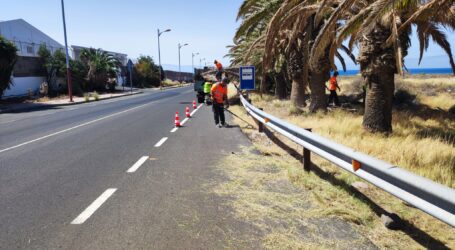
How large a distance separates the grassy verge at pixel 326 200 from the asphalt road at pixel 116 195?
1.31 feet

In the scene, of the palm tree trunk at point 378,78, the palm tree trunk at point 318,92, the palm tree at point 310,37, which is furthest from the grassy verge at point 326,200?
the palm tree trunk at point 318,92

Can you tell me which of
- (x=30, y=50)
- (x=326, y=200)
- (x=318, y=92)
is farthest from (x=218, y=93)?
(x=30, y=50)

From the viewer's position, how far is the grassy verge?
414 centimetres

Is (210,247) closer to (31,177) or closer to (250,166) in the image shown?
(250,166)

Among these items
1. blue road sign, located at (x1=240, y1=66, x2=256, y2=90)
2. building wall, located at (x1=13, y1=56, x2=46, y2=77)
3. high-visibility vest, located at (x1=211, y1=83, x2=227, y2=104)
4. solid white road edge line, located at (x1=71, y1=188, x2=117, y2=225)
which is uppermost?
building wall, located at (x1=13, y1=56, x2=46, y2=77)

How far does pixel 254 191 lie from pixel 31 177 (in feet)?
13.5

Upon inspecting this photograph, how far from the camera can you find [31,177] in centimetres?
697

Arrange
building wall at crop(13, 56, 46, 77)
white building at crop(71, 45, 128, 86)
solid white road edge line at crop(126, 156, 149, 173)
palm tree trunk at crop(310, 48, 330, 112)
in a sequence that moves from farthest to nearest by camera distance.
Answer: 1. white building at crop(71, 45, 128, 86)
2. building wall at crop(13, 56, 46, 77)
3. palm tree trunk at crop(310, 48, 330, 112)
4. solid white road edge line at crop(126, 156, 149, 173)

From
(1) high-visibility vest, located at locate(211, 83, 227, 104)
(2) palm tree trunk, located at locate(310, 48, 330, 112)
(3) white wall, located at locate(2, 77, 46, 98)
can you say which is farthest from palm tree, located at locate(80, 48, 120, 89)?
(1) high-visibility vest, located at locate(211, 83, 227, 104)

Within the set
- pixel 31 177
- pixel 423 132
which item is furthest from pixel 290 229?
pixel 423 132

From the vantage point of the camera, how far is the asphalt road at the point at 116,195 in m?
4.22

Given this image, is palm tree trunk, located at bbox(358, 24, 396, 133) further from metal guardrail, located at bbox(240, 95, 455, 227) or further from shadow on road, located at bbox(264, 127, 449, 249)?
metal guardrail, located at bbox(240, 95, 455, 227)

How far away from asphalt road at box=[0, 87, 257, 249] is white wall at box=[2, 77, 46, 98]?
2581 centimetres

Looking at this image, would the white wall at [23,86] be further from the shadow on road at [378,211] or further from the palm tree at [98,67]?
the shadow on road at [378,211]
